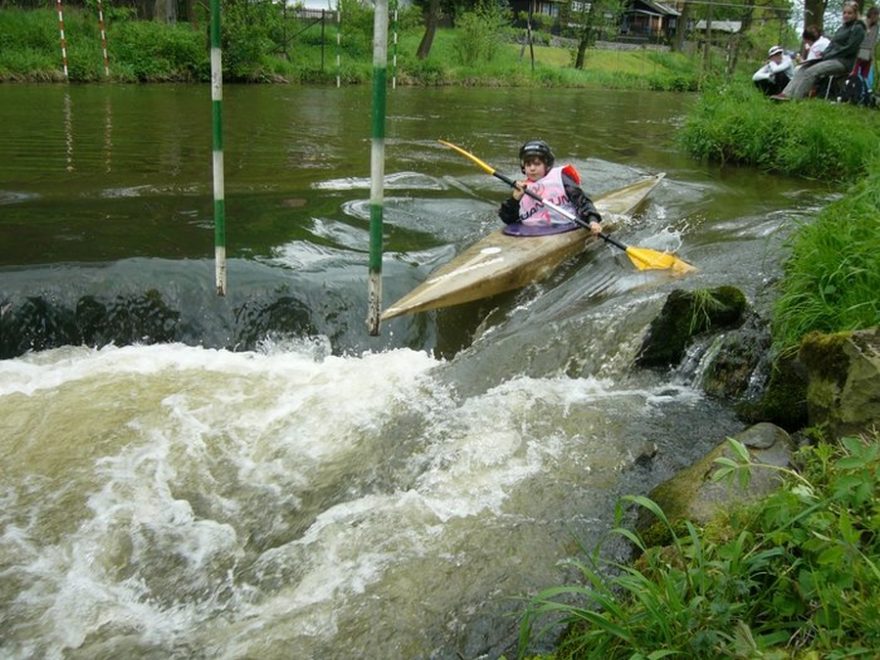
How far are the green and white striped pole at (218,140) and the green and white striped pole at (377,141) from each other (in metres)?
0.95

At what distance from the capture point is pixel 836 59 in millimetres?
10398

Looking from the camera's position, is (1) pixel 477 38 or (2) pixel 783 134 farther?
(1) pixel 477 38

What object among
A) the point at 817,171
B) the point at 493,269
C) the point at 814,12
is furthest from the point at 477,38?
the point at 493,269

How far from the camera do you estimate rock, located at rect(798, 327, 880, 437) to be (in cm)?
270

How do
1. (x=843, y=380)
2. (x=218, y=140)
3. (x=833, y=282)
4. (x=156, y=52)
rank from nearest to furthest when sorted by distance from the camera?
(x=843, y=380) < (x=833, y=282) < (x=218, y=140) < (x=156, y=52)

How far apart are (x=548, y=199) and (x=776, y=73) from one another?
733 centimetres

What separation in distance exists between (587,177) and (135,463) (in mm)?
7228

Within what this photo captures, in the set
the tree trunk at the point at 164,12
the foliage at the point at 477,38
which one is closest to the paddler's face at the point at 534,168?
the tree trunk at the point at 164,12

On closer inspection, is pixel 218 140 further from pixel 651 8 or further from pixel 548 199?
pixel 651 8

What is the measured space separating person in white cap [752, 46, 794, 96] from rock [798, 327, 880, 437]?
9898 mm

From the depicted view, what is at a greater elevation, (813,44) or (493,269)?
(813,44)

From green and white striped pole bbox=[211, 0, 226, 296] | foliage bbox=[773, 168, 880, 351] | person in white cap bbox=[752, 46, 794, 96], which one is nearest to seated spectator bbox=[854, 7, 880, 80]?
person in white cap bbox=[752, 46, 794, 96]

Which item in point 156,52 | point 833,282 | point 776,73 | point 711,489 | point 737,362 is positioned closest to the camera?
point 711,489

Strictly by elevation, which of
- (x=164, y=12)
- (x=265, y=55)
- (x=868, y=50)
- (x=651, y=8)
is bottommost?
(x=265, y=55)
